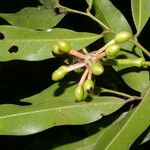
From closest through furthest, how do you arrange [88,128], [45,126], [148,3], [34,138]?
1. [45,126]
2. [148,3]
3. [88,128]
4. [34,138]

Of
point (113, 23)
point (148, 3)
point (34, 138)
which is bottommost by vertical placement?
point (34, 138)

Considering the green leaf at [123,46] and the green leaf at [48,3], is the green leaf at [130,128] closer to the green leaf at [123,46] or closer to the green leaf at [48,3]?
the green leaf at [123,46]

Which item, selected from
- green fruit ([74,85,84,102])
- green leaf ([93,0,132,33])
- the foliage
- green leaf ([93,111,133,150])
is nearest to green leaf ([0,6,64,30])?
the foliage

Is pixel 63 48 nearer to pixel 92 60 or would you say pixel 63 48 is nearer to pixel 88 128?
pixel 92 60

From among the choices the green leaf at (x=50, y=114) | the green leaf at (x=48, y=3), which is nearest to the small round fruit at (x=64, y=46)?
the green leaf at (x=50, y=114)

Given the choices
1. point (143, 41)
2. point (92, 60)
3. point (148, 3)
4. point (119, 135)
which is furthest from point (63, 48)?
point (143, 41)

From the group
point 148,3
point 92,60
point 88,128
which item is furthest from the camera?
point 88,128

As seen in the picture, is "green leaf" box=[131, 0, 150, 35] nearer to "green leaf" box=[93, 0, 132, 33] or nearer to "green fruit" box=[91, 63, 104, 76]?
"green leaf" box=[93, 0, 132, 33]

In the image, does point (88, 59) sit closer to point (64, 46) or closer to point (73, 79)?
point (64, 46)
